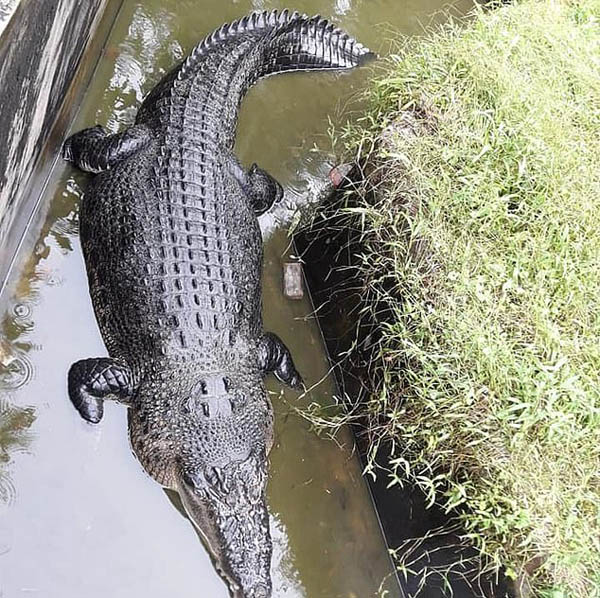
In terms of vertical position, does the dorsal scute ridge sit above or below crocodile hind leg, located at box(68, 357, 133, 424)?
above

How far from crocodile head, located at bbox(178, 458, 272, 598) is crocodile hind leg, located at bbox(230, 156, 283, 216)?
1272mm

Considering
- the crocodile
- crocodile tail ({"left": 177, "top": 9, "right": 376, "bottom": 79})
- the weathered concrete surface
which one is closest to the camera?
the weathered concrete surface

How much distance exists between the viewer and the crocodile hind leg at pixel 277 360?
3.07 meters

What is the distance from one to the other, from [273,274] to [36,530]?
149 centimetres

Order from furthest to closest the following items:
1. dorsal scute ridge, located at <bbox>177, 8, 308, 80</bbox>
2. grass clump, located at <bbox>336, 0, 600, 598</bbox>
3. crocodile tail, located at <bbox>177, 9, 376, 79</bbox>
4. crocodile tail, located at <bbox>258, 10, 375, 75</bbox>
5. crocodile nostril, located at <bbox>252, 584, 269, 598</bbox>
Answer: crocodile tail, located at <bbox>258, 10, 375, 75</bbox>, crocodile tail, located at <bbox>177, 9, 376, 79</bbox>, dorsal scute ridge, located at <bbox>177, 8, 308, 80</bbox>, crocodile nostril, located at <bbox>252, 584, 269, 598</bbox>, grass clump, located at <bbox>336, 0, 600, 598</bbox>

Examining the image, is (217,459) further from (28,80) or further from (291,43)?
(291,43)

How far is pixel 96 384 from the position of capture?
2.78 m

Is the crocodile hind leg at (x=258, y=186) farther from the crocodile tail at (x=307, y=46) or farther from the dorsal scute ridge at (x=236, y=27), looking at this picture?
the crocodile tail at (x=307, y=46)

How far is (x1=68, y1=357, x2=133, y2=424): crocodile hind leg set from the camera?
2779mm

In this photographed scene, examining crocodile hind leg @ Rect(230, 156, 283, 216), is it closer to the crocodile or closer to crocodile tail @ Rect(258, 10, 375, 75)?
the crocodile

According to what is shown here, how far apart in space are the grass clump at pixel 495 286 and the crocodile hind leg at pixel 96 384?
0.98 m

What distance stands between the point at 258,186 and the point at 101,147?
0.71 metres

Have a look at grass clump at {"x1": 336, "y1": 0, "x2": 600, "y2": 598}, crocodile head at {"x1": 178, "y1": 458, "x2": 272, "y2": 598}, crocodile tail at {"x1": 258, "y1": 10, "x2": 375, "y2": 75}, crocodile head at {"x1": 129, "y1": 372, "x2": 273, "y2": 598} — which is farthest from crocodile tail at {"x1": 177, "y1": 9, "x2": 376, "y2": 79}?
crocodile head at {"x1": 178, "y1": 458, "x2": 272, "y2": 598}

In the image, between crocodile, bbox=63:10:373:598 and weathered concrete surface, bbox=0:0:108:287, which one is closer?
weathered concrete surface, bbox=0:0:108:287
